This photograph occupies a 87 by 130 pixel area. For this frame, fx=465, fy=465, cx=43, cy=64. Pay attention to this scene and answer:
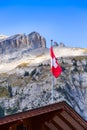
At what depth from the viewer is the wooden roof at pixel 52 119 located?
84.5 ft

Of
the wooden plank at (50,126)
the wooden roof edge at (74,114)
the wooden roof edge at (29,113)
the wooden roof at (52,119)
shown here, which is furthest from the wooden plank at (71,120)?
the wooden plank at (50,126)

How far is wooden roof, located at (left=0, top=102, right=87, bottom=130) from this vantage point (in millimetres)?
25750

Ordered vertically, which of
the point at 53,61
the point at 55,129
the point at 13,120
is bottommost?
the point at 55,129

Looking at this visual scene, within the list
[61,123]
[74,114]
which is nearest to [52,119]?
[61,123]

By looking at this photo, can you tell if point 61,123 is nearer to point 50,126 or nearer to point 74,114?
point 50,126

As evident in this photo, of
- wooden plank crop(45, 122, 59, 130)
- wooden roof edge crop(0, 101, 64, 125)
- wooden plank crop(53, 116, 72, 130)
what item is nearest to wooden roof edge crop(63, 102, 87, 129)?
wooden roof edge crop(0, 101, 64, 125)

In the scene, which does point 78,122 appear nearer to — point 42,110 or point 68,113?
point 68,113

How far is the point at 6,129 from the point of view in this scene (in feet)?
85.0

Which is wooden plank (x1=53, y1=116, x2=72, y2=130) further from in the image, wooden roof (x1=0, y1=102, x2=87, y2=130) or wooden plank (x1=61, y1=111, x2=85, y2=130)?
wooden plank (x1=61, y1=111, x2=85, y2=130)

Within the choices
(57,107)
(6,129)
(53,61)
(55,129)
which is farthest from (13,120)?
(53,61)

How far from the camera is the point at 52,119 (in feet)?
93.0

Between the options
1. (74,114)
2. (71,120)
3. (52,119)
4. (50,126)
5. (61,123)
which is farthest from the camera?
(50,126)

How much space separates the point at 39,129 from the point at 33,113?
2.48 metres

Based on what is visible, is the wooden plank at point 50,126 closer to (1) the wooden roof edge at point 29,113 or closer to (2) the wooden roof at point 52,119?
(2) the wooden roof at point 52,119
